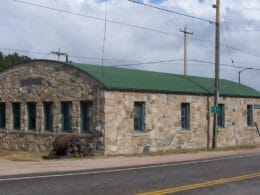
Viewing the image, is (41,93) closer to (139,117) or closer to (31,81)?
(31,81)

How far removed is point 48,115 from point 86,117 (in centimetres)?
323

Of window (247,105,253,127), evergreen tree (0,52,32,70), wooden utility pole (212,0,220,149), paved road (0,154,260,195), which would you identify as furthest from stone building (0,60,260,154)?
evergreen tree (0,52,32,70)

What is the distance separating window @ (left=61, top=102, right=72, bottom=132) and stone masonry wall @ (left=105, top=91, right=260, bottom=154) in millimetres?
2986

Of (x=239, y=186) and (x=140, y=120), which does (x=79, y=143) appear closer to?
(x=140, y=120)

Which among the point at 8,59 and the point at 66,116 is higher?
the point at 8,59

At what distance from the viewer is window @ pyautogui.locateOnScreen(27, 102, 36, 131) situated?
3102 centimetres

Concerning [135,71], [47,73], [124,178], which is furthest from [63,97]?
[124,178]

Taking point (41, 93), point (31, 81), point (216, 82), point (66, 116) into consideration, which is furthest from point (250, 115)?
point (31, 81)

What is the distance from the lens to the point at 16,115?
32.3 metres

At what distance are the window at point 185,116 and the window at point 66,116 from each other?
745 centimetres

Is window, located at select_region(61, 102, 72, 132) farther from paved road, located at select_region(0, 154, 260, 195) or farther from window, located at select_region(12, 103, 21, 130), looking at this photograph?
paved road, located at select_region(0, 154, 260, 195)

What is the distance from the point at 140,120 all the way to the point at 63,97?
174 inches

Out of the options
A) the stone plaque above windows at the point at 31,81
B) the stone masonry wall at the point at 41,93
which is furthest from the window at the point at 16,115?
the stone plaque above windows at the point at 31,81

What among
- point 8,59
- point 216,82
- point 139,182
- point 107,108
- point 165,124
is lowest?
point 139,182
